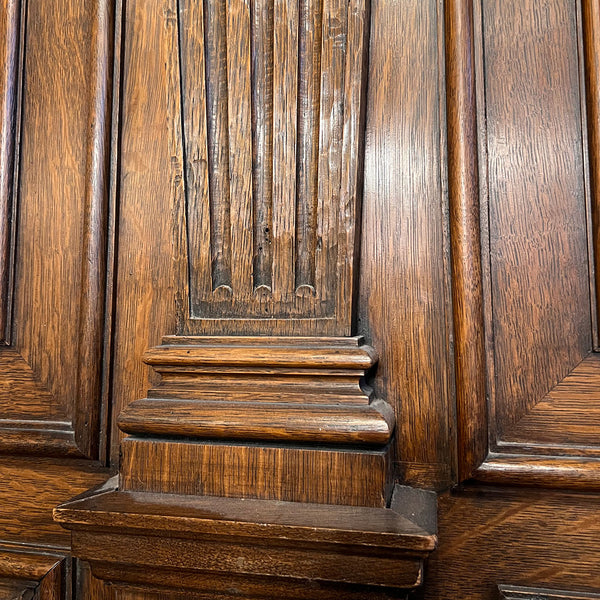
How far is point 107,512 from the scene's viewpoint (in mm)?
406

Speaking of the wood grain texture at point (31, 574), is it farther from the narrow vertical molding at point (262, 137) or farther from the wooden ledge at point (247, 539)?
the narrow vertical molding at point (262, 137)

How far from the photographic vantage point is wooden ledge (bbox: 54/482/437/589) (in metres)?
0.37

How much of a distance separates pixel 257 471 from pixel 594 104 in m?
0.47

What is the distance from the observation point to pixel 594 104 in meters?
0.47

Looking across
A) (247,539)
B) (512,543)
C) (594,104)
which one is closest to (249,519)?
(247,539)

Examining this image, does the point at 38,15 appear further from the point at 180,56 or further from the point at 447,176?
the point at 447,176

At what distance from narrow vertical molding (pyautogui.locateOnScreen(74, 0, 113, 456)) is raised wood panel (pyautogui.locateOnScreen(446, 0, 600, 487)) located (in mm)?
381

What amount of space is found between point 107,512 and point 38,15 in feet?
1.91

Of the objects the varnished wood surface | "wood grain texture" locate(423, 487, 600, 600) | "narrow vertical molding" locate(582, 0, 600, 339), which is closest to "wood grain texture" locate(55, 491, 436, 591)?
the varnished wood surface

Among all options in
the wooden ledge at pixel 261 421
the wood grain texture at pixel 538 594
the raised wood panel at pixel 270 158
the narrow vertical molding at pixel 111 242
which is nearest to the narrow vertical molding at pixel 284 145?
the raised wood panel at pixel 270 158

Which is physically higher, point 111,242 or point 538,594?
point 111,242

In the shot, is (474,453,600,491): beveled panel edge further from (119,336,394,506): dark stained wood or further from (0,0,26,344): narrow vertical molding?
(0,0,26,344): narrow vertical molding

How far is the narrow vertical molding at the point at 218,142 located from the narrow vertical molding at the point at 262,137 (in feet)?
0.10

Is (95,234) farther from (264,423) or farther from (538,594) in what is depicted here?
(538,594)
